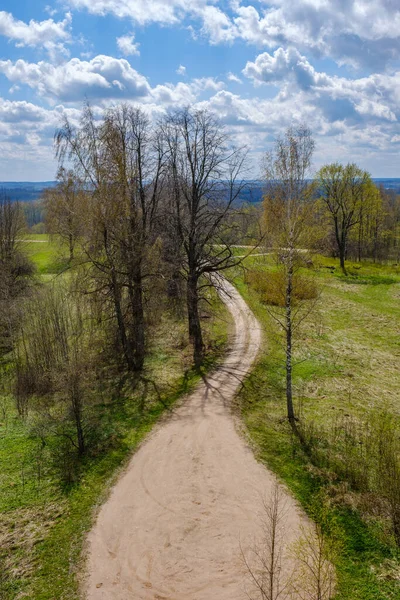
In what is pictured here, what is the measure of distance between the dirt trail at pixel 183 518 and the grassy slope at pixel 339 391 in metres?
1.10

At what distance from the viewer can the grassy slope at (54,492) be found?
10.2m

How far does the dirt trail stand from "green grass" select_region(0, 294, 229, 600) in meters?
0.52

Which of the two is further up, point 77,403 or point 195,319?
point 195,319

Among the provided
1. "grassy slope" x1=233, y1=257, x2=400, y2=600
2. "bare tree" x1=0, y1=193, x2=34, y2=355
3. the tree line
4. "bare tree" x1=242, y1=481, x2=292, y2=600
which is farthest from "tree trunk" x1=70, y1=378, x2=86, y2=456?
"bare tree" x1=0, y1=193, x2=34, y2=355

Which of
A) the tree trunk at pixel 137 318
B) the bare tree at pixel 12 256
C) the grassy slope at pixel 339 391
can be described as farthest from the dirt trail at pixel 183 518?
the bare tree at pixel 12 256

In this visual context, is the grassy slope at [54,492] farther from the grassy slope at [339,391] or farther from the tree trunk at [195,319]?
the grassy slope at [339,391]

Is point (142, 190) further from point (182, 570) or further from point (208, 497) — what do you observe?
point (182, 570)

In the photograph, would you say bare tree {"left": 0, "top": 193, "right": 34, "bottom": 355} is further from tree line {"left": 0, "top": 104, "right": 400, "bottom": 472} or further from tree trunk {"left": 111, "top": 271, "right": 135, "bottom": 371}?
tree trunk {"left": 111, "top": 271, "right": 135, "bottom": 371}

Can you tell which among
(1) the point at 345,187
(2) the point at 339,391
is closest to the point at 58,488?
(2) the point at 339,391

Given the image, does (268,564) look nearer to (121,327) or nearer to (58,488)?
(58,488)

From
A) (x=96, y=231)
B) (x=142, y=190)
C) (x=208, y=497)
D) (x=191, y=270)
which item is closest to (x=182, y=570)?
(x=208, y=497)

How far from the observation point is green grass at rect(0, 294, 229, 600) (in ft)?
33.7

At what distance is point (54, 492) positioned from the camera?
13.3m

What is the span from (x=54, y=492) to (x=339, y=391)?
41.9 ft
